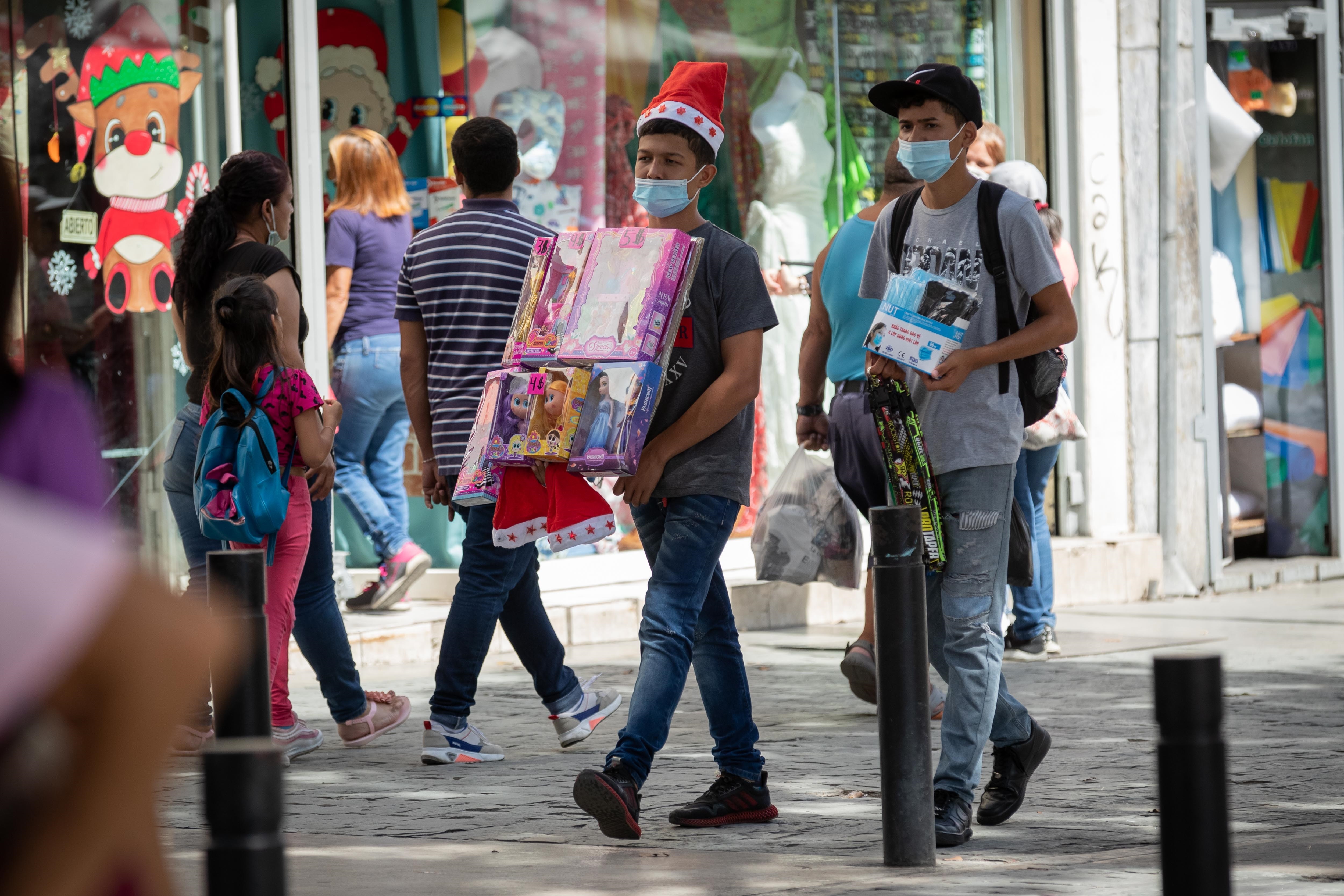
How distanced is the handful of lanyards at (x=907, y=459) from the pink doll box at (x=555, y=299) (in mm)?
859

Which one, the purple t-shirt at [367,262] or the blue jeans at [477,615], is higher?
the purple t-shirt at [367,262]

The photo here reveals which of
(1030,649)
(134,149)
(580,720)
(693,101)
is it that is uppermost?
(134,149)

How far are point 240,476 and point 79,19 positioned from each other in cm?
315

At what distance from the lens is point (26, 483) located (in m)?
1.21

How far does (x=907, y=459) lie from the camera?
15.3 ft

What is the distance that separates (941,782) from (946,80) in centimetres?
191

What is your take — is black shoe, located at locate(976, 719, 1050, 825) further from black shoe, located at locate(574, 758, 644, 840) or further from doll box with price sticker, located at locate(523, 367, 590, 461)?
doll box with price sticker, located at locate(523, 367, 590, 461)

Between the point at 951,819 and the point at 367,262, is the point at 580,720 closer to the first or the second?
the point at 951,819

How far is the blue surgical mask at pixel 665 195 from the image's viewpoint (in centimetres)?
492

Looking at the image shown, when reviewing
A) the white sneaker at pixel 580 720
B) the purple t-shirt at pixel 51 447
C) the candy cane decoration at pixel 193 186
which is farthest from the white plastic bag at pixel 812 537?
the purple t-shirt at pixel 51 447

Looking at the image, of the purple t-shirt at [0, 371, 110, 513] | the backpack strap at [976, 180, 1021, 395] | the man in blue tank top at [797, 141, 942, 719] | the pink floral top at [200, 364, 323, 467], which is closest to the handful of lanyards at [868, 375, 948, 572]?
the backpack strap at [976, 180, 1021, 395]

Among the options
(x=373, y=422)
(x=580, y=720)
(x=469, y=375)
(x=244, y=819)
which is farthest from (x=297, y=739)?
(x=244, y=819)

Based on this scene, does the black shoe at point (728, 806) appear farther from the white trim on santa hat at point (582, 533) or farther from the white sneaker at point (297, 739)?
the white sneaker at point (297, 739)

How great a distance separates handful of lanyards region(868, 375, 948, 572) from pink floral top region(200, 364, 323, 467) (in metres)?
1.95
